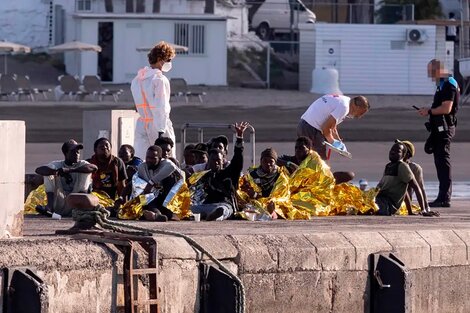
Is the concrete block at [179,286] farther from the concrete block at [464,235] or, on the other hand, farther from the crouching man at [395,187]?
the crouching man at [395,187]

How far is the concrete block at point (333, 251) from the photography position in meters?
9.20

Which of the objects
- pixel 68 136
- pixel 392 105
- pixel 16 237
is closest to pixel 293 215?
pixel 16 237

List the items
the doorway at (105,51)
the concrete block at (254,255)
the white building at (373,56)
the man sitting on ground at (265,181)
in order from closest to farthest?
the concrete block at (254,255) < the man sitting on ground at (265,181) < the doorway at (105,51) < the white building at (373,56)

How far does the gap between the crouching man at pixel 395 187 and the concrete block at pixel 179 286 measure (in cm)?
455

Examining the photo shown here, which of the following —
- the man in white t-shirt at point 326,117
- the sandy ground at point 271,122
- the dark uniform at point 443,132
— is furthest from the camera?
the sandy ground at point 271,122

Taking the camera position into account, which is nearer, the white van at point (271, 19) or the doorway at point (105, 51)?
the doorway at point (105, 51)

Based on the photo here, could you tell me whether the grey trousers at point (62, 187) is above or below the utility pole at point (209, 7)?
below

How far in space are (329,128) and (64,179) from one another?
3.04 metres

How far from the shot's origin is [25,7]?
49312mm

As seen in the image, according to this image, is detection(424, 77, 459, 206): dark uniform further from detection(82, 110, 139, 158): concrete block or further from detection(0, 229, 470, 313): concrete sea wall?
detection(0, 229, 470, 313): concrete sea wall

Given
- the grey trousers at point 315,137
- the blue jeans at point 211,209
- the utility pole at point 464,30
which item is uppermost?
the utility pole at point 464,30

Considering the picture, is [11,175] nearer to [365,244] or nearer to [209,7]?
[365,244]

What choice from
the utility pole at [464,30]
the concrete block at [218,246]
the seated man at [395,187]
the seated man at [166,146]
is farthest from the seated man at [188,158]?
the utility pole at [464,30]

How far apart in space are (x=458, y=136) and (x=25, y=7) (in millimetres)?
24583
